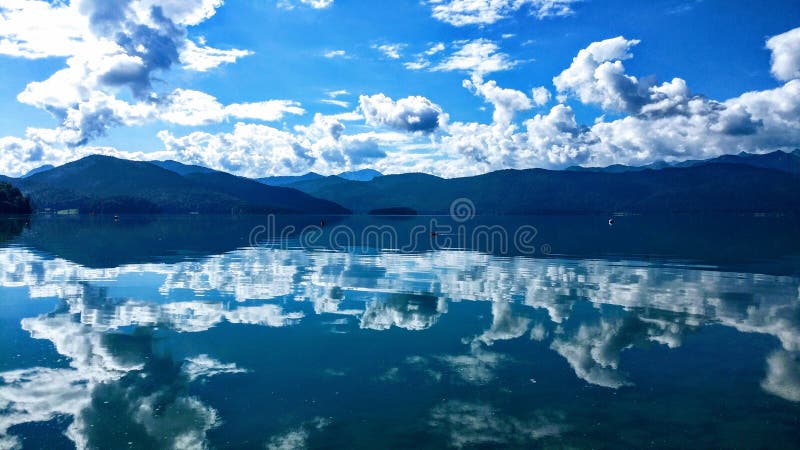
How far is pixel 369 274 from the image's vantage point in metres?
50.5

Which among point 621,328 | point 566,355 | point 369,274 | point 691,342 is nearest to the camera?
point 566,355

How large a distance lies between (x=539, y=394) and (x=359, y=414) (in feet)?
22.8

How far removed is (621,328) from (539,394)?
12.3m

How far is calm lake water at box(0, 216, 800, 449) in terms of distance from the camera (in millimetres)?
16109

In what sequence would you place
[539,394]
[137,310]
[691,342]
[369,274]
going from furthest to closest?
[369,274] < [137,310] < [691,342] < [539,394]

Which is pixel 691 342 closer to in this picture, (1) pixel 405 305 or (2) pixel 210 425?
(1) pixel 405 305

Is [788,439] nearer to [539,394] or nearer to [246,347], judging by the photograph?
[539,394]

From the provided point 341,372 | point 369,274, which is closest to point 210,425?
point 341,372

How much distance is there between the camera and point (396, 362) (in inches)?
902

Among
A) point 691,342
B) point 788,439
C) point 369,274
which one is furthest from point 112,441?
point 369,274

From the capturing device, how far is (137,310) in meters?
32.5

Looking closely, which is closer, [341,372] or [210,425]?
[210,425]

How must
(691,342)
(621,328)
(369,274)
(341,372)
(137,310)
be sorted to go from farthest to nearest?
(369,274) < (137,310) < (621,328) < (691,342) < (341,372)

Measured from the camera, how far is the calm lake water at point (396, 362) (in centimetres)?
1611
